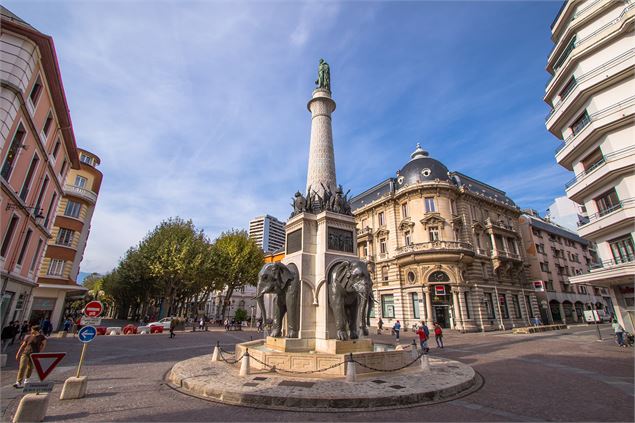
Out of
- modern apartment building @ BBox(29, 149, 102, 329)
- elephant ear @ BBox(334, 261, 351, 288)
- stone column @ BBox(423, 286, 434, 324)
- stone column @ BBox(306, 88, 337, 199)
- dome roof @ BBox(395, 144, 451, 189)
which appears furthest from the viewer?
dome roof @ BBox(395, 144, 451, 189)

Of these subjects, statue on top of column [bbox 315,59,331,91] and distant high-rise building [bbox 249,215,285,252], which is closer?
statue on top of column [bbox 315,59,331,91]

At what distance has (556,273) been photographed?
46.5 meters

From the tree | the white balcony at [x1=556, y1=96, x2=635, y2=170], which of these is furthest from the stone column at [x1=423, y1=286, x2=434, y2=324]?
the tree

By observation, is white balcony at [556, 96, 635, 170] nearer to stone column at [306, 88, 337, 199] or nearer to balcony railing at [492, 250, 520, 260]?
balcony railing at [492, 250, 520, 260]

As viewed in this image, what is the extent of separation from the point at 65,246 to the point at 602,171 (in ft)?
144

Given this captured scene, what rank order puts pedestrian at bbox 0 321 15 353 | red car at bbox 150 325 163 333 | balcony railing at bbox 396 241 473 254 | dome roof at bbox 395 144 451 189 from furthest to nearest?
dome roof at bbox 395 144 451 189 < balcony railing at bbox 396 241 473 254 < red car at bbox 150 325 163 333 < pedestrian at bbox 0 321 15 353

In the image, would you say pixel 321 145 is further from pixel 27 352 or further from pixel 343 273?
pixel 27 352

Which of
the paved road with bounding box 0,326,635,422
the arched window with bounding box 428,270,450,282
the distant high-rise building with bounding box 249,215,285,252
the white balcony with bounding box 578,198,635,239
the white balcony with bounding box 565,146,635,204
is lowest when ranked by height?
the paved road with bounding box 0,326,635,422

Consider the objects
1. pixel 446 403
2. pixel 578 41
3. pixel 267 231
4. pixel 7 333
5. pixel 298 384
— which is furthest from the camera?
pixel 267 231

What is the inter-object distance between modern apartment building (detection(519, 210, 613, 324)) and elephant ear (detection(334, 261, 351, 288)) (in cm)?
4112

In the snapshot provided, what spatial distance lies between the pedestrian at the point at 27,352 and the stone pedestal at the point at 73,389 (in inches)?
96.9

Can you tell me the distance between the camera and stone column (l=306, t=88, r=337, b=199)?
45.7 ft

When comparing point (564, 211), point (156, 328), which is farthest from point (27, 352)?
point (564, 211)

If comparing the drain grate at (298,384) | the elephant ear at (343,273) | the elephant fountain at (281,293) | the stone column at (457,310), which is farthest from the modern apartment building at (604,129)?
the drain grate at (298,384)
